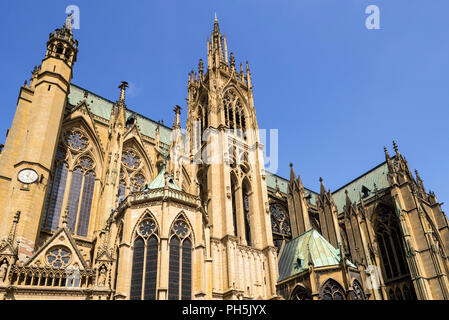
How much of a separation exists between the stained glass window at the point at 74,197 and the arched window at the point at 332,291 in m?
A: 19.5

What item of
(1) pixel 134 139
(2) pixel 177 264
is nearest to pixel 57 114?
(1) pixel 134 139

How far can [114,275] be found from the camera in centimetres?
2166

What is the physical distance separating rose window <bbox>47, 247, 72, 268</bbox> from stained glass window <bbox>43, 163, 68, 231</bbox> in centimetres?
569

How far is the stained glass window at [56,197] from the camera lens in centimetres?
2611

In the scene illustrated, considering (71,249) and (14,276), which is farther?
(71,249)

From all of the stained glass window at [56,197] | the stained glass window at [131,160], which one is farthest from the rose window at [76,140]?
the stained glass window at [131,160]

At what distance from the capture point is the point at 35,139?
24.4 m

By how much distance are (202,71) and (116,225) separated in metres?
25.8

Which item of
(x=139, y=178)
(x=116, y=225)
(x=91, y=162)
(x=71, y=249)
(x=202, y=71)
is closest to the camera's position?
(x=71, y=249)

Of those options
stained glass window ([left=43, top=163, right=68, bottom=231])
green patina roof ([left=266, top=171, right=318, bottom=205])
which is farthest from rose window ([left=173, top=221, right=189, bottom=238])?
green patina roof ([left=266, top=171, right=318, bottom=205])

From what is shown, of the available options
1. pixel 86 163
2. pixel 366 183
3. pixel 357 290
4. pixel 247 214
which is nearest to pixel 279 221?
pixel 247 214

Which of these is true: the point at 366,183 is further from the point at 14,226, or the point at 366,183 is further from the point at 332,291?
the point at 14,226
